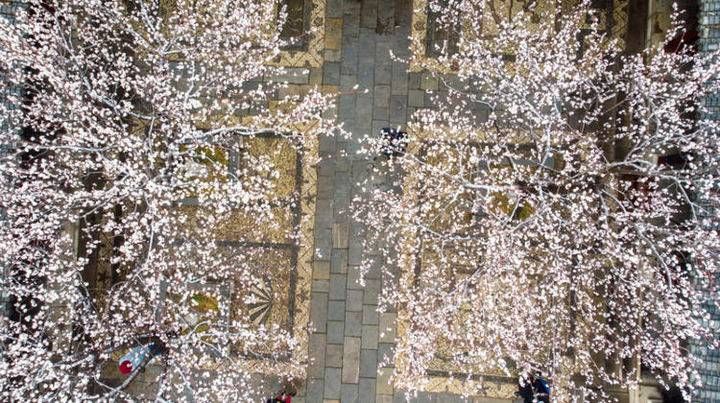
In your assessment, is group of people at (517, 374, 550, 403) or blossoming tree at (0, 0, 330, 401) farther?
group of people at (517, 374, 550, 403)

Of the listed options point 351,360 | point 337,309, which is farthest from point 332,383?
point 337,309

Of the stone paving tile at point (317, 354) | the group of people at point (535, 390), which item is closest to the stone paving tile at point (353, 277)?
the stone paving tile at point (317, 354)

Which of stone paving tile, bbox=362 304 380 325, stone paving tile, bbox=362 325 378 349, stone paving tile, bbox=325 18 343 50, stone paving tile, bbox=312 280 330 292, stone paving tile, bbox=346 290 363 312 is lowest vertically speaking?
stone paving tile, bbox=362 325 378 349

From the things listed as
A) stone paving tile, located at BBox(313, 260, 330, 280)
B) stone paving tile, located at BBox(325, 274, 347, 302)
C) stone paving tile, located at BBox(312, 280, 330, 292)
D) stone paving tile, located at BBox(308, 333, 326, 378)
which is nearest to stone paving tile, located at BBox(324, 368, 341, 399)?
stone paving tile, located at BBox(308, 333, 326, 378)

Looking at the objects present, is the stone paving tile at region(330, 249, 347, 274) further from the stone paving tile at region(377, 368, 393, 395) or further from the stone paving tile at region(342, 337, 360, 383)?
the stone paving tile at region(377, 368, 393, 395)

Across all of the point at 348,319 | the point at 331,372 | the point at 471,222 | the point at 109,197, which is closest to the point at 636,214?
the point at 471,222

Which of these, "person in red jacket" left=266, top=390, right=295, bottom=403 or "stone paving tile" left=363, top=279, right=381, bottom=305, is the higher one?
"stone paving tile" left=363, top=279, right=381, bottom=305
